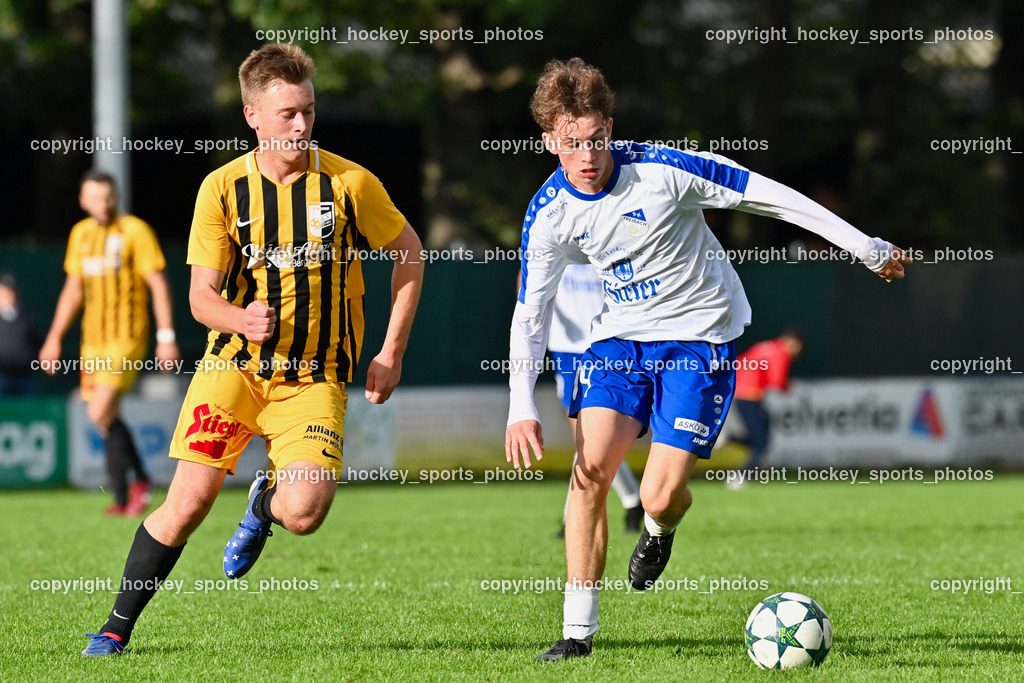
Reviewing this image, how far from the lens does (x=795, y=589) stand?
22.6 ft

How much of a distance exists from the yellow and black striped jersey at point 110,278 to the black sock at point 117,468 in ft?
2.55

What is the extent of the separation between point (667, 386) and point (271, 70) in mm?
1978

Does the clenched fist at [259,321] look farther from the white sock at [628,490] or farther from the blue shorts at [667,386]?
the white sock at [628,490]

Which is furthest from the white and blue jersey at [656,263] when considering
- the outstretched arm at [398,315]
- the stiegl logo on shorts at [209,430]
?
the stiegl logo on shorts at [209,430]

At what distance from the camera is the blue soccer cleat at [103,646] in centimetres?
518

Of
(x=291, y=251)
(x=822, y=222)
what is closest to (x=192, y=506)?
(x=291, y=251)

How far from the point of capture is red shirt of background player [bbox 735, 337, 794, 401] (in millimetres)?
14203

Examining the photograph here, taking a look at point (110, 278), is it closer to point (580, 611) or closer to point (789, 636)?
point (580, 611)

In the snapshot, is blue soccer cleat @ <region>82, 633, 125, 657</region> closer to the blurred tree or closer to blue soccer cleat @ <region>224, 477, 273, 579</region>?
blue soccer cleat @ <region>224, 477, 273, 579</region>

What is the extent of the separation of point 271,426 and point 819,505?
25.9 feet

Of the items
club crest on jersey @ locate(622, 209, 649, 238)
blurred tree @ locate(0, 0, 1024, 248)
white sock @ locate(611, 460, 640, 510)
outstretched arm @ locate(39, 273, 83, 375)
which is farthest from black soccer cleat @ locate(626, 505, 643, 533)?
blurred tree @ locate(0, 0, 1024, 248)

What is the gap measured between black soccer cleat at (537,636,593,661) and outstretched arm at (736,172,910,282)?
1.79 meters

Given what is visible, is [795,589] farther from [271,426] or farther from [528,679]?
[271,426]

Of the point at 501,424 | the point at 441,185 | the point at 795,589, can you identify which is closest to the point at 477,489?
the point at 501,424
